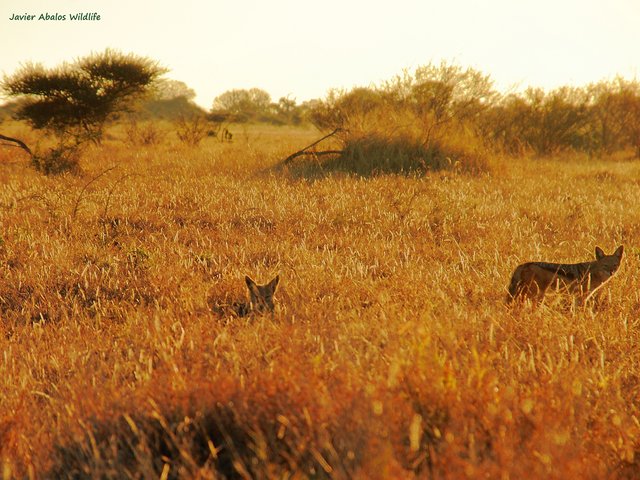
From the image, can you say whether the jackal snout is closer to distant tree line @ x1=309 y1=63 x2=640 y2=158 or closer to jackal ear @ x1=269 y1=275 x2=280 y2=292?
jackal ear @ x1=269 y1=275 x2=280 y2=292

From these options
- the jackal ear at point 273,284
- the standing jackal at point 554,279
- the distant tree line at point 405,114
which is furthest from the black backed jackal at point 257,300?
the distant tree line at point 405,114

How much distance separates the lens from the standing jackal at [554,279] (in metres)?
3.54

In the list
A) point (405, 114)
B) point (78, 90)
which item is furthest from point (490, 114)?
point (78, 90)

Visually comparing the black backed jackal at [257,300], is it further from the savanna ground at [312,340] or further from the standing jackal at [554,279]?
the standing jackal at [554,279]

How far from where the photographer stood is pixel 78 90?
17.5m

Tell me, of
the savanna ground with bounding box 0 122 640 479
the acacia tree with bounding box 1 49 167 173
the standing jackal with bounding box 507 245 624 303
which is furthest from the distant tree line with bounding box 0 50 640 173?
the standing jackal with bounding box 507 245 624 303

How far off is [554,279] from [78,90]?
17579 mm

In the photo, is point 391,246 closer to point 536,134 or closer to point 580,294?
point 580,294

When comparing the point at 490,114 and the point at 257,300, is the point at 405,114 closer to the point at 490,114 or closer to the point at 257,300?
the point at 490,114

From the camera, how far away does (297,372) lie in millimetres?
2076

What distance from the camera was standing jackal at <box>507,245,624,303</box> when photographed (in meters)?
3.54

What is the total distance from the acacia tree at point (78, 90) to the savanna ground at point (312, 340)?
10.2 metres

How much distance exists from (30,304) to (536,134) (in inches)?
750

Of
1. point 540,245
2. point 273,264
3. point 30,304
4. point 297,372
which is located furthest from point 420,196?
point 297,372
